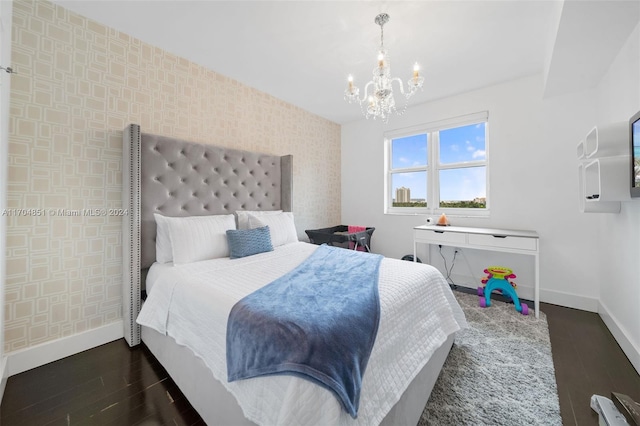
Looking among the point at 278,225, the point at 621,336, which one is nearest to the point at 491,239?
the point at 621,336

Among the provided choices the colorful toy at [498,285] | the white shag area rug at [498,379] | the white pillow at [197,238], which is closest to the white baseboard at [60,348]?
the white pillow at [197,238]

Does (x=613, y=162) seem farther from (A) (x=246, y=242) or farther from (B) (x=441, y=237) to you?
(A) (x=246, y=242)

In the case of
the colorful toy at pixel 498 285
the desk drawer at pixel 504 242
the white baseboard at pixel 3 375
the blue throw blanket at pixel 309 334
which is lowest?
the white baseboard at pixel 3 375

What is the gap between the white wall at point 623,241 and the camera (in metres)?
1.73

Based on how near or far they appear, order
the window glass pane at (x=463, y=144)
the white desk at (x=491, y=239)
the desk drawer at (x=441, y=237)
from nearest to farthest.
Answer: the white desk at (x=491, y=239) < the desk drawer at (x=441, y=237) < the window glass pane at (x=463, y=144)

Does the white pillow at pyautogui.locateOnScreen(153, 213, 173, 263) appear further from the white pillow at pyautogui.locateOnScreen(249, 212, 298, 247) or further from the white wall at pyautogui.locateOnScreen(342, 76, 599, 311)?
the white wall at pyautogui.locateOnScreen(342, 76, 599, 311)

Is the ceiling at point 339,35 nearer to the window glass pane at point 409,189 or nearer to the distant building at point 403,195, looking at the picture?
the window glass pane at point 409,189

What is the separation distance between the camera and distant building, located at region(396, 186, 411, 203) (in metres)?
3.89

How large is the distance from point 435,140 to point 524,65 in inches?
46.8

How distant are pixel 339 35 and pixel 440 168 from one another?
2.27 meters

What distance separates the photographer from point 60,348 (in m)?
1.81

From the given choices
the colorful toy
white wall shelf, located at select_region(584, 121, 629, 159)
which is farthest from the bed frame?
white wall shelf, located at select_region(584, 121, 629, 159)

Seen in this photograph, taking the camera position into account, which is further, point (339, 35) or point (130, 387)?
point (339, 35)

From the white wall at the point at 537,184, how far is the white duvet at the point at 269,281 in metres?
1.70
